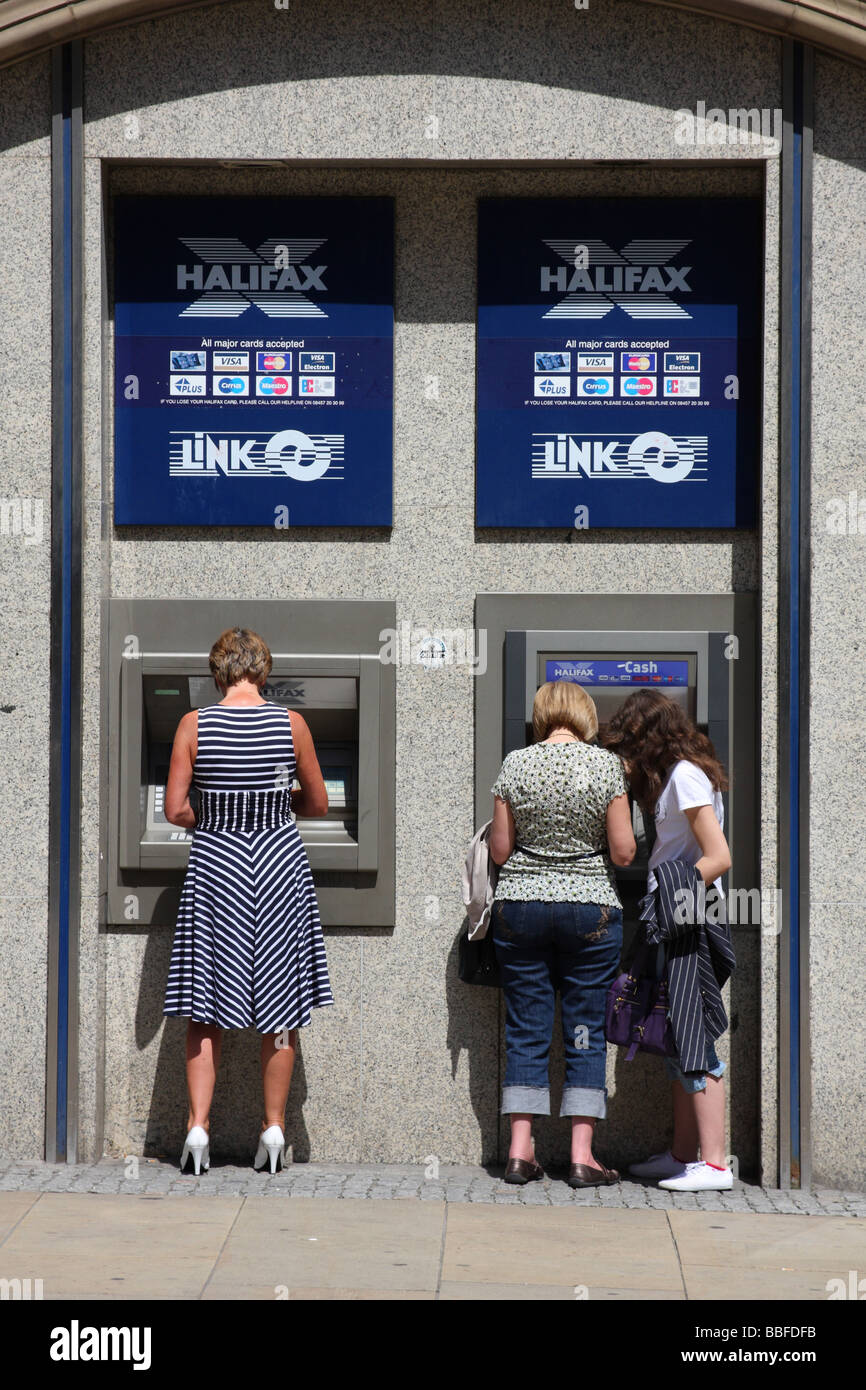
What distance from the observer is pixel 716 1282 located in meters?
3.67

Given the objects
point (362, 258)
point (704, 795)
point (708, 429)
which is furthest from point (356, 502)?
point (704, 795)

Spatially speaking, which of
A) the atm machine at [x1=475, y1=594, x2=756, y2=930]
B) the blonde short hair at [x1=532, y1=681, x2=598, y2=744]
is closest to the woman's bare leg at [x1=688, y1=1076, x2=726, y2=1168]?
the atm machine at [x1=475, y1=594, x2=756, y2=930]

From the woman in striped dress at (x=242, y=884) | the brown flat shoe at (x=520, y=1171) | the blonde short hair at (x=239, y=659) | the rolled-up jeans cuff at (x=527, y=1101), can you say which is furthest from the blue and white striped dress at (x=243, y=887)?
the brown flat shoe at (x=520, y=1171)

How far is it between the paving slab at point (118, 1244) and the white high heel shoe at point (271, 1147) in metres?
0.28

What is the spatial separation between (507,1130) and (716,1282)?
131 centimetres

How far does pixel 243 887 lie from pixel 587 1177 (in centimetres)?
144

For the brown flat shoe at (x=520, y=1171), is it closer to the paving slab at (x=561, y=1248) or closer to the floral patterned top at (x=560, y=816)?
the paving slab at (x=561, y=1248)

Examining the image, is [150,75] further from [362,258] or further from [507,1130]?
[507,1130]

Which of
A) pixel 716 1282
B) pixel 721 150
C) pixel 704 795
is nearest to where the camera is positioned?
pixel 716 1282

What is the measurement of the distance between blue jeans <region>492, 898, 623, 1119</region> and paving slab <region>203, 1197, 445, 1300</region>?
493 millimetres

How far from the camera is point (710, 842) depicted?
14.4 feet

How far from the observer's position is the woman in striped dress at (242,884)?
453 centimetres

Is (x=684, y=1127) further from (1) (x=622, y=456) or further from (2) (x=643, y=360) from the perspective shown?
(2) (x=643, y=360)

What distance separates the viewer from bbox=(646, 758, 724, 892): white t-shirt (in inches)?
174
